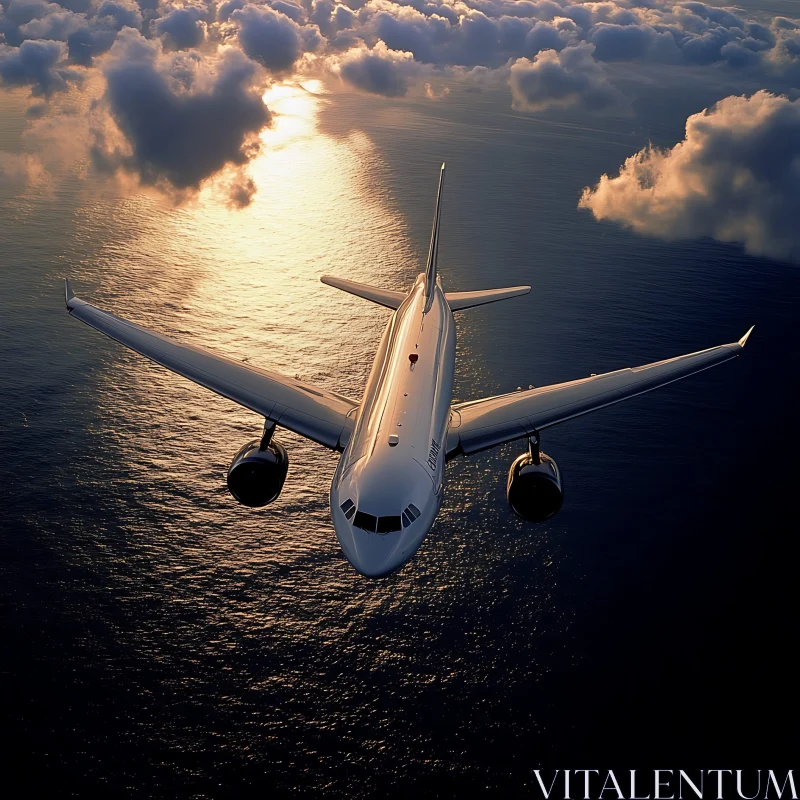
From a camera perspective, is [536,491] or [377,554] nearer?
[377,554]

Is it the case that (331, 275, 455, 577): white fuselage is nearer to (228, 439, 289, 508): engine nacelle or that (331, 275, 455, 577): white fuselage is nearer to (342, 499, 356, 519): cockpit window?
(342, 499, 356, 519): cockpit window

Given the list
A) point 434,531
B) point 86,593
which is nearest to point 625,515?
point 434,531

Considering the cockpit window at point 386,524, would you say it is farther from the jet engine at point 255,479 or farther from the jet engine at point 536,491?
the jet engine at point 536,491

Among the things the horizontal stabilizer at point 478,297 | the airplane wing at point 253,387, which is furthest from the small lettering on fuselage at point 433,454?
the horizontal stabilizer at point 478,297

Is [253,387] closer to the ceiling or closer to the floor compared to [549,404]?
closer to the ceiling

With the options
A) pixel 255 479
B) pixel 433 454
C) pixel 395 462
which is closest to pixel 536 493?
pixel 433 454

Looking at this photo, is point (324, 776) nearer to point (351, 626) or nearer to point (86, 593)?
point (351, 626)

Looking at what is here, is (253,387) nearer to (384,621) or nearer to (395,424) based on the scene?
(395,424)
